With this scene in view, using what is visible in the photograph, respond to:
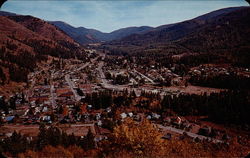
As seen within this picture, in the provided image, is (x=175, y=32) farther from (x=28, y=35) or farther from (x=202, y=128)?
(x=202, y=128)

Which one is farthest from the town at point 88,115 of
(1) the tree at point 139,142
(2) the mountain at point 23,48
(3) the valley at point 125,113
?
(1) the tree at point 139,142

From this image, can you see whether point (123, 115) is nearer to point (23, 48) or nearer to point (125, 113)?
point (125, 113)

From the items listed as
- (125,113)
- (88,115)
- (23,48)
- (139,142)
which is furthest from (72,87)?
(23,48)

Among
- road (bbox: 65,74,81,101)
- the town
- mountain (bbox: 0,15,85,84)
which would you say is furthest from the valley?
mountain (bbox: 0,15,85,84)

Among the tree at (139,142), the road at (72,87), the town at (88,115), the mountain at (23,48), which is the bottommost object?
the town at (88,115)

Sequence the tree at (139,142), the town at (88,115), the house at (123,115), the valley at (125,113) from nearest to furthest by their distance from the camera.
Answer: the tree at (139,142) < the valley at (125,113) < the town at (88,115) < the house at (123,115)

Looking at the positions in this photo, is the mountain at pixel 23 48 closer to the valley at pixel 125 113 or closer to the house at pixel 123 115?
the valley at pixel 125 113

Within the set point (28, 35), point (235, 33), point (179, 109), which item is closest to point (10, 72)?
point (179, 109)

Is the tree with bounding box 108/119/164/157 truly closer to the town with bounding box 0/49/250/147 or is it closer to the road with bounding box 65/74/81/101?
the town with bounding box 0/49/250/147
